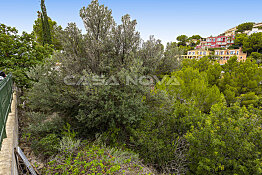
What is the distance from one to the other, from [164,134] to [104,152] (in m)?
2.52

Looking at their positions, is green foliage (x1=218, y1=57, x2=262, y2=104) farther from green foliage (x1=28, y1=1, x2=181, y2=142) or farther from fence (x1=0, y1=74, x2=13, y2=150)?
fence (x1=0, y1=74, x2=13, y2=150)

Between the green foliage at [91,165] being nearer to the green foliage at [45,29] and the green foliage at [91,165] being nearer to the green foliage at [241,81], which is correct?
the green foliage at [241,81]

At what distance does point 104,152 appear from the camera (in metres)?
4.33

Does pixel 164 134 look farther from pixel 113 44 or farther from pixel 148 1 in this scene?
pixel 148 1

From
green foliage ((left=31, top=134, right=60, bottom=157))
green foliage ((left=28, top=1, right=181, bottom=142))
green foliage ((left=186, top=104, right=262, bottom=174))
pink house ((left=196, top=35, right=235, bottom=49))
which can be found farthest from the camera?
pink house ((left=196, top=35, right=235, bottom=49))

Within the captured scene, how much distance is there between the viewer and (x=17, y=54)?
7.56m

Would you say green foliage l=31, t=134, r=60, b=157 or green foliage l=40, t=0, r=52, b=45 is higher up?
green foliage l=40, t=0, r=52, b=45

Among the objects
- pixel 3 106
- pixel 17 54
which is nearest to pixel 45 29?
pixel 17 54

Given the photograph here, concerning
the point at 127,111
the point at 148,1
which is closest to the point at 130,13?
the point at 127,111

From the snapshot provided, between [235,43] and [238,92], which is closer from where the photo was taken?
[238,92]

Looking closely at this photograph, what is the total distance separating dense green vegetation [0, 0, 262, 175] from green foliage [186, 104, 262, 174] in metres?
0.03

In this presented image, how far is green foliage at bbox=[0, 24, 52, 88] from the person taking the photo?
690 cm

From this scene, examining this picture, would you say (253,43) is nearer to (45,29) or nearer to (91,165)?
(45,29)

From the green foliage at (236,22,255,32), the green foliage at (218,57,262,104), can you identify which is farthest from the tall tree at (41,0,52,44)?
the green foliage at (236,22,255,32)
